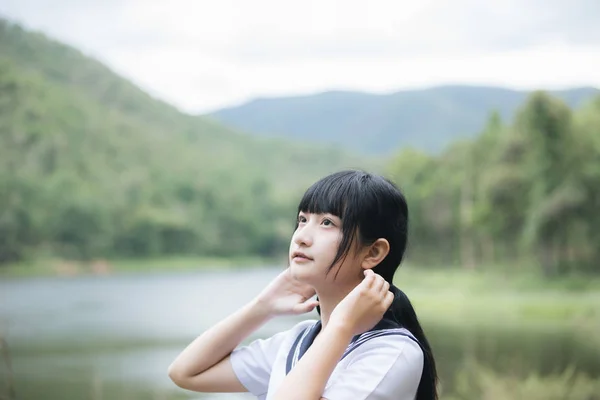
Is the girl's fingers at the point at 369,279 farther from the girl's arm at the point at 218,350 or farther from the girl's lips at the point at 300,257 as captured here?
the girl's arm at the point at 218,350

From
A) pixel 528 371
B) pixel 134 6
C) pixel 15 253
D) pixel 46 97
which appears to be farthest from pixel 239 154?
pixel 528 371

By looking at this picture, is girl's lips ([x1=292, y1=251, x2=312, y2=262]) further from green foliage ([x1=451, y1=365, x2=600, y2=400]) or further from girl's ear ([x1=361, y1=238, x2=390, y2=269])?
green foliage ([x1=451, y1=365, x2=600, y2=400])

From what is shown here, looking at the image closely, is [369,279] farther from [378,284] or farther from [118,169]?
[118,169]

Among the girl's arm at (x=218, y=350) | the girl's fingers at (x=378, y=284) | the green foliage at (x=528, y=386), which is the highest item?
the girl's fingers at (x=378, y=284)

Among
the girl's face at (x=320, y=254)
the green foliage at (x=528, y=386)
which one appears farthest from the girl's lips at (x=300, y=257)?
the green foliage at (x=528, y=386)

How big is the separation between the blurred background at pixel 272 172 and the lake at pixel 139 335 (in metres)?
0.04

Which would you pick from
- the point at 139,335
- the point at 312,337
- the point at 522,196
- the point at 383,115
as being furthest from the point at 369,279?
the point at 383,115

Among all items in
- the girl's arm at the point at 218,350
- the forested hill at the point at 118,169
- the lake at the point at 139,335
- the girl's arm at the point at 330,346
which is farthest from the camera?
the forested hill at the point at 118,169

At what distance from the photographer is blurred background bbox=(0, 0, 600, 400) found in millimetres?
7789

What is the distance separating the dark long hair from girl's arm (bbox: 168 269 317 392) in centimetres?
14

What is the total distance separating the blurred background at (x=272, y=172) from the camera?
779 centimetres

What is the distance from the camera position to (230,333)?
911 mm

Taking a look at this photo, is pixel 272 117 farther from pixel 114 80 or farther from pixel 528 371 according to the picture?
pixel 528 371

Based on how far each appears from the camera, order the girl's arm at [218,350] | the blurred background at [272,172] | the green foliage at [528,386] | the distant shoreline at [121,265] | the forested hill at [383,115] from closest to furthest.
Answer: the girl's arm at [218,350]
the green foliage at [528,386]
the blurred background at [272,172]
the forested hill at [383,115]
the distant shoreline at [121,265]
